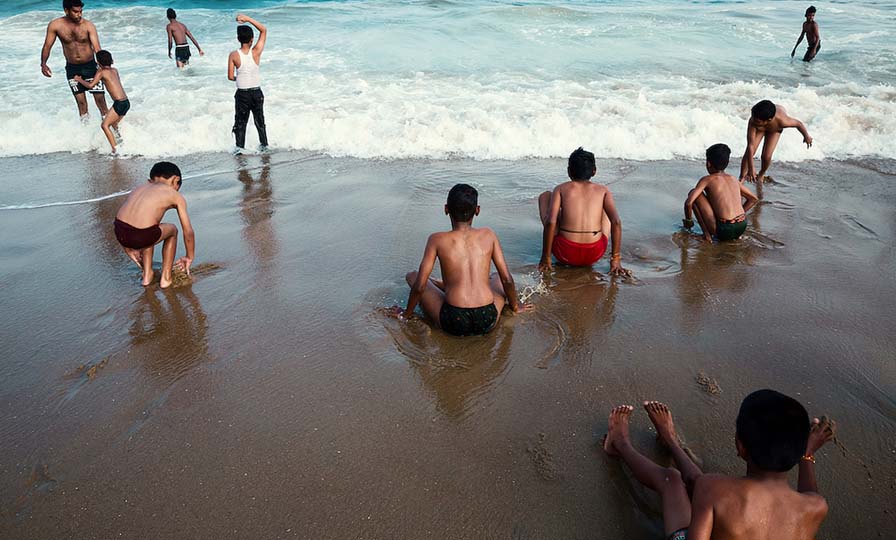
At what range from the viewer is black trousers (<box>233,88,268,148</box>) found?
806cm

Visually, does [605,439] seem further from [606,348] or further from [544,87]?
[544,87]

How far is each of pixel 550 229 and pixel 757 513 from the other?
113 inches

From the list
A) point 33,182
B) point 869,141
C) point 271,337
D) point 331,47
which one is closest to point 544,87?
point 869,141

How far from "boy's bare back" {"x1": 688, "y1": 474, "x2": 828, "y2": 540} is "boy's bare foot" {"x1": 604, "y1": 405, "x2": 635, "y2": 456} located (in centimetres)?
68

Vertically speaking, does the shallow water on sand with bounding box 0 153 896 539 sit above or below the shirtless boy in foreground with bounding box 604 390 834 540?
below

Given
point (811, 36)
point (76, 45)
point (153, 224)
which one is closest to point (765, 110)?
point (153, 224)

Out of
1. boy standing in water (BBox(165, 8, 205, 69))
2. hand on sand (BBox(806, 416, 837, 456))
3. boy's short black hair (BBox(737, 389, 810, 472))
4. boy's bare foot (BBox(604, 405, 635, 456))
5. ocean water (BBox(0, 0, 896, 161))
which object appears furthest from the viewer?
boy standing in water (BBox(165, 8, 205, 69))

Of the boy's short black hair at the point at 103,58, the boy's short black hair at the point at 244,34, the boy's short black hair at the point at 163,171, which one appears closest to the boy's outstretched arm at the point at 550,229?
the boy's short black hair at the point at 163,171

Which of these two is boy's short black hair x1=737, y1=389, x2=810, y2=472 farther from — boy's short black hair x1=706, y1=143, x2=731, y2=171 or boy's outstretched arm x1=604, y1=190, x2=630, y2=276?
boy's short black hair x1=706, y1=143, x2=731, y2=171

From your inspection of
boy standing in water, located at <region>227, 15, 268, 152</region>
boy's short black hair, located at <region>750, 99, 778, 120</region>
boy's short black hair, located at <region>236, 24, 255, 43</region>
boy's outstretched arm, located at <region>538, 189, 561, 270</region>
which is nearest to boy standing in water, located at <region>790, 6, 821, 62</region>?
boy's short black hair, located at <region>750, 99, 778, 120</region>

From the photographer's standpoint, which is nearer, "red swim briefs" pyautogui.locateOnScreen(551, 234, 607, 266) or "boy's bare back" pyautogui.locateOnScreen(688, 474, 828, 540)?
→ "boy's bare back" pyautogui.locateOnScreen(688, 474, 828, 540)

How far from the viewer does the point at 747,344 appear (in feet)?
12.3

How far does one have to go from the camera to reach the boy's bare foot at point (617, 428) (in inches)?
113

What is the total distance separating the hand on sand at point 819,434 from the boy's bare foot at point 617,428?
30.1 inches
